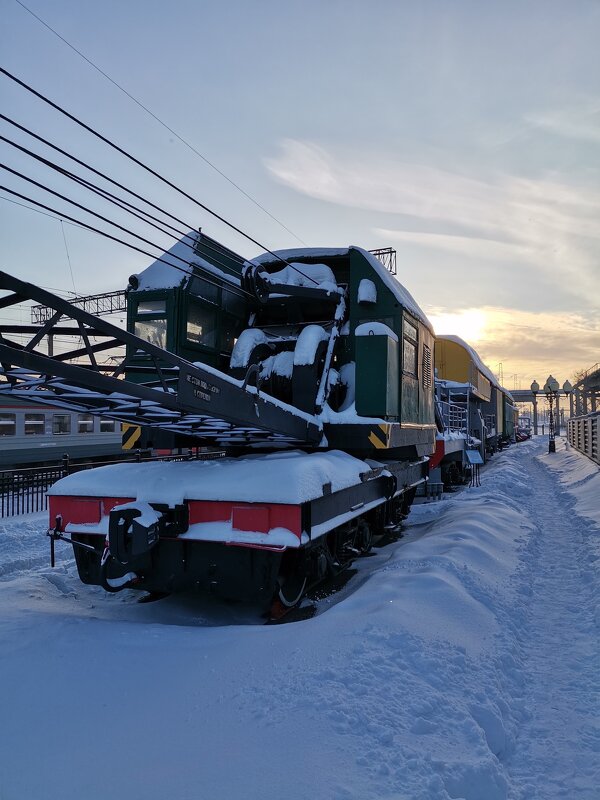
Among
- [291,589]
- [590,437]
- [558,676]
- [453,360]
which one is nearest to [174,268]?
[291,589]

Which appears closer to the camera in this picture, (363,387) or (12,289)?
(12,289)

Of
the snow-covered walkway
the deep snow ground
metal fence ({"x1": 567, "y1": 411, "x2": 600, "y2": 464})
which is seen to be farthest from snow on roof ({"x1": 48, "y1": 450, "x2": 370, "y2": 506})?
metal fence ({"x1": 567, "y1": 411, "x2": 600, "y2": 464})

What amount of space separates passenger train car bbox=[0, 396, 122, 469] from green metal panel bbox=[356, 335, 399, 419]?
11143 millimetres

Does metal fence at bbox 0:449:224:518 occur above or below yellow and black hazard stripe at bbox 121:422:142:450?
below

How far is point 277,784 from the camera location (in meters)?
2.36

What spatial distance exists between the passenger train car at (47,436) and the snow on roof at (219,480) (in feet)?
35.3

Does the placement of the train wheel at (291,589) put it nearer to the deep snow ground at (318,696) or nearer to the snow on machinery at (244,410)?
the snow on machinery at (244,410)

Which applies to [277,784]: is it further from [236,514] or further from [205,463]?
[205,463]

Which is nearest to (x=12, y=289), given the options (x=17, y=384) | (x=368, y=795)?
(x=17, y=384)

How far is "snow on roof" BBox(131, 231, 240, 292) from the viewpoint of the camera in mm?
6059

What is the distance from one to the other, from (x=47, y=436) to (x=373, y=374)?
49.6 feet

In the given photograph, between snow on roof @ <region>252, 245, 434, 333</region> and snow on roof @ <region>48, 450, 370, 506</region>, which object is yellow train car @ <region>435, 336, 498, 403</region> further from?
snow on roof @ <region>48, 450, 370, 506</region>

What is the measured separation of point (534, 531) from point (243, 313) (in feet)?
17.7

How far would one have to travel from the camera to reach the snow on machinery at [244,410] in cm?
396
